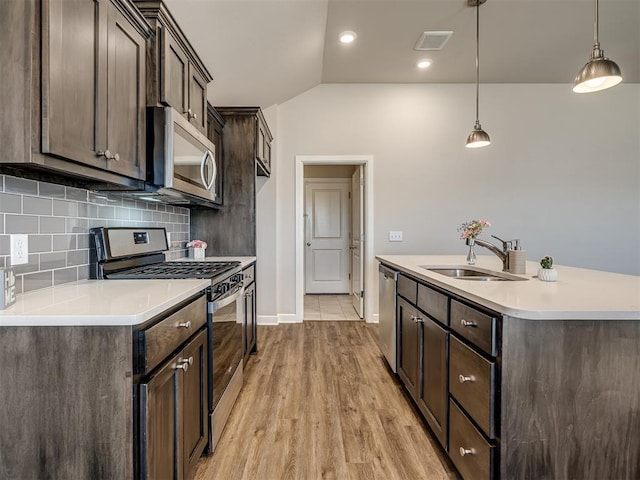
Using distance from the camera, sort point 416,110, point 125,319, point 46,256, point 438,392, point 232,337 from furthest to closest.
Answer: point 416,110 < point 232,337 < point 438,392 < point 46,256 < point 125,319

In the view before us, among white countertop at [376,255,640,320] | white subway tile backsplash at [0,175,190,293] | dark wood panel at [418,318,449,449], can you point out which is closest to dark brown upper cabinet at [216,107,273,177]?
white subway tile backsplash at [0,175,190,293]

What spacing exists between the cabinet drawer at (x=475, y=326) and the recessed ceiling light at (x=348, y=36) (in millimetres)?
2672

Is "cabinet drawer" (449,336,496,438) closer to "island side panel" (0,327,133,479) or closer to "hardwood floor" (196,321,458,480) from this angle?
"hardwood floor" (196,321,458,480)

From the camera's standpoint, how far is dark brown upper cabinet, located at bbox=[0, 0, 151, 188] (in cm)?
106

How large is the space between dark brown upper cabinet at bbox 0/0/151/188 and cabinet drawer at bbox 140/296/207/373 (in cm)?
61

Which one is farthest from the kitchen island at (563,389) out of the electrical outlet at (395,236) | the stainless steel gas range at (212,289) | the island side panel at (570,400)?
the electrical outlet at (395,236)

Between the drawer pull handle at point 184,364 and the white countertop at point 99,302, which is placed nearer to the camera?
the white countertop at point 99,302

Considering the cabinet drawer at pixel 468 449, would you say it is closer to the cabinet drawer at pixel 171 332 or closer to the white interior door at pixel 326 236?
the cabinet drawer at pixel 171 332

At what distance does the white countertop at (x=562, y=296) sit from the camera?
1180 mm

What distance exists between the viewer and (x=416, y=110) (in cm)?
436

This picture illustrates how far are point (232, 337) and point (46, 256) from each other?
1043mm

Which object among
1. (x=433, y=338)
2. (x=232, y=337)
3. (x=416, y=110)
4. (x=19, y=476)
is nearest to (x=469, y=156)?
(x=416, y=110)

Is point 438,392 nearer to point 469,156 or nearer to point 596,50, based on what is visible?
point 596,50

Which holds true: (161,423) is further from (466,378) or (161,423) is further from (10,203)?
(466,378)
